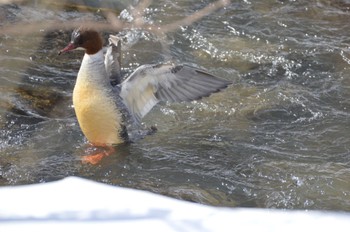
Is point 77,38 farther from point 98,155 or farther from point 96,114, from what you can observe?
point 98,155

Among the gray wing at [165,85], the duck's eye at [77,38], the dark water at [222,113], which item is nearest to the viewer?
the dark water at [222,113]

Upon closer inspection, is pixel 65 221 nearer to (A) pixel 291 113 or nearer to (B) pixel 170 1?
(A) pixel 291 113

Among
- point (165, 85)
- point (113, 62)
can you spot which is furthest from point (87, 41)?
point (165, 85)

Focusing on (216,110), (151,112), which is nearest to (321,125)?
(216,110)

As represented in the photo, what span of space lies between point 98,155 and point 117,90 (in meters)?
0.46

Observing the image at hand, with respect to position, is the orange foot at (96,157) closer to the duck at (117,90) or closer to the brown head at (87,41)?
the duck at (117,90)

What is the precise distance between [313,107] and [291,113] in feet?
0.58

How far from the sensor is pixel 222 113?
5.54 meters

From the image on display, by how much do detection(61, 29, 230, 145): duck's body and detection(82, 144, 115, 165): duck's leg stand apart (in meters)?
0.05

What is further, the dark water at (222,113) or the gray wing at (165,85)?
the gray wing at (165,85)

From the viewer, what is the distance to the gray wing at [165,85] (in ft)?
15.9

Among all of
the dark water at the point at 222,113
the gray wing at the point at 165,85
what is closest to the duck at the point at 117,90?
the gray wing at the point at 165,85

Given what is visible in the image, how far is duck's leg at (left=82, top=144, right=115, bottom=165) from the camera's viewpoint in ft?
16.0

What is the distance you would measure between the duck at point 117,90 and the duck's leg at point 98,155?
0.03 m
